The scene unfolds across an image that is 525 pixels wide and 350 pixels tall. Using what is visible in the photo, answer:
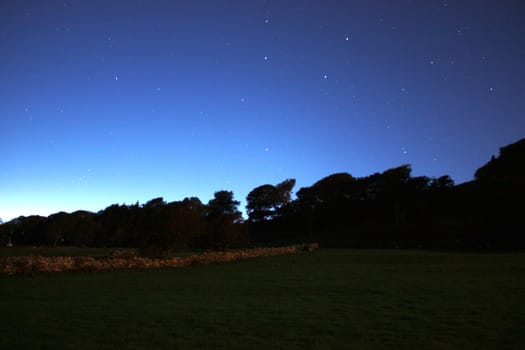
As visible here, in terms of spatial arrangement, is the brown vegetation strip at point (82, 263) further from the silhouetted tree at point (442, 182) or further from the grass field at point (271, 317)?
the silhouetted tree at point (442, 182)

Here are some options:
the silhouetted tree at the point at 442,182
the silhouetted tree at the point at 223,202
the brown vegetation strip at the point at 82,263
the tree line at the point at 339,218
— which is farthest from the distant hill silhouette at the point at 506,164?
the brown vegetation strip at the point at 82,263

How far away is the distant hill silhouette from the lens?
90.8 metres

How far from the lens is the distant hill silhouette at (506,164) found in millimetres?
90812

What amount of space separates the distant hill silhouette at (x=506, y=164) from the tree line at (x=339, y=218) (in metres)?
0.27

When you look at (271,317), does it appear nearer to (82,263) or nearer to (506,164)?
(82,263)

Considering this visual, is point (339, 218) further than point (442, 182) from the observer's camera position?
Yes

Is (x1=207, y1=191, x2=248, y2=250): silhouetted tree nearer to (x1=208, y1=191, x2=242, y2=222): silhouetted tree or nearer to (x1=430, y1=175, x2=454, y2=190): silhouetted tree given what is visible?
(x1=208, y1=191, x2=242, y2=222): silhouetted tree

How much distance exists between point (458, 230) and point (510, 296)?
58021mm

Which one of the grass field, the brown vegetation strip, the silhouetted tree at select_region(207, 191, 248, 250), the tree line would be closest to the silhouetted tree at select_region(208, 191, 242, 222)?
the tree line

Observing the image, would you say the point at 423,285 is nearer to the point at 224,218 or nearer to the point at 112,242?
the point at 224,218

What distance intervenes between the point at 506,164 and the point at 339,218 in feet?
156

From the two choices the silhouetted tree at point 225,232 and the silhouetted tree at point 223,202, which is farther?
the silhouetted tree at point 223,202

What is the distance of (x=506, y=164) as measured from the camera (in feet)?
312

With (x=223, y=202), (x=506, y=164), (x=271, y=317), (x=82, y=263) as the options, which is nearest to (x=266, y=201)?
(x=223, y=202)
